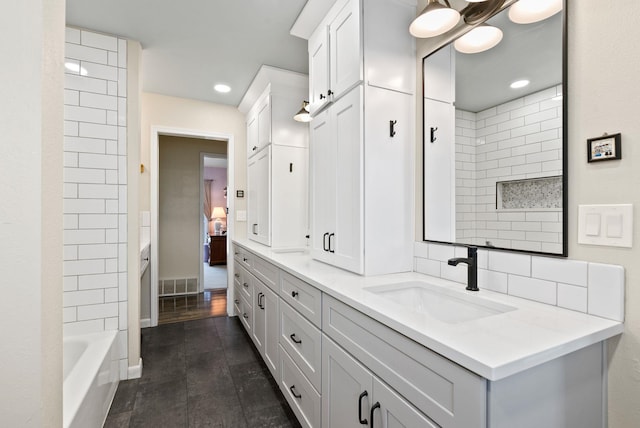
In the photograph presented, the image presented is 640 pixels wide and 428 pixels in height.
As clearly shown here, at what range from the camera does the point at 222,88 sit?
308 cm

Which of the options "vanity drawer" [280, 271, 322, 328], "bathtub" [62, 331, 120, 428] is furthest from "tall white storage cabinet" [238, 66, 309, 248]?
"bathtub" [62, 331, 120, 428]

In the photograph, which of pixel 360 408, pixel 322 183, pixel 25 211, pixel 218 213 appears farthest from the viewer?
pixel 218 213

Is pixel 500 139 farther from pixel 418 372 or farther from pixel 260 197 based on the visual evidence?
pixel 260 197

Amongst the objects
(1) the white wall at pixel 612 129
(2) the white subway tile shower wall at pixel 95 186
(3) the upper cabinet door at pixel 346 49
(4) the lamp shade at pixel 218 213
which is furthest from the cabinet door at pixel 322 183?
(4) the lamp shade at pixel 218 213

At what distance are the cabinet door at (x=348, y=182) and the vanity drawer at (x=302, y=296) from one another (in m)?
0.25

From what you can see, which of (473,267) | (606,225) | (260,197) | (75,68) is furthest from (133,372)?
(606,225)

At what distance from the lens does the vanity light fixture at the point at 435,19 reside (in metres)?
1.27

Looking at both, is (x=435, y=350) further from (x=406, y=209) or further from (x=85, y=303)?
(x=85, y=303)

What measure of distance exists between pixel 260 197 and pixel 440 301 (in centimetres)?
211

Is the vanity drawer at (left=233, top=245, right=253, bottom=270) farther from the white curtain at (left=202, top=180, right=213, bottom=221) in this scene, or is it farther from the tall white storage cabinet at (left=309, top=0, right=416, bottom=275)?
the white curtain at (left=202, top=180, right=213, bottom=221)

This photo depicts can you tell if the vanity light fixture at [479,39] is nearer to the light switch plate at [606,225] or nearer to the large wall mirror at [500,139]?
the large wall mirror at [500,139]

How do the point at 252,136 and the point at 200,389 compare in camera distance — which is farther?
the point at 252,136

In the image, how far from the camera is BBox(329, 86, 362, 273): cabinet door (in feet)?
5.00

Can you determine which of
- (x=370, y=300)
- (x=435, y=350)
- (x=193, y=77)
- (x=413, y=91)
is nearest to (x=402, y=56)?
(x=413, y=91)
